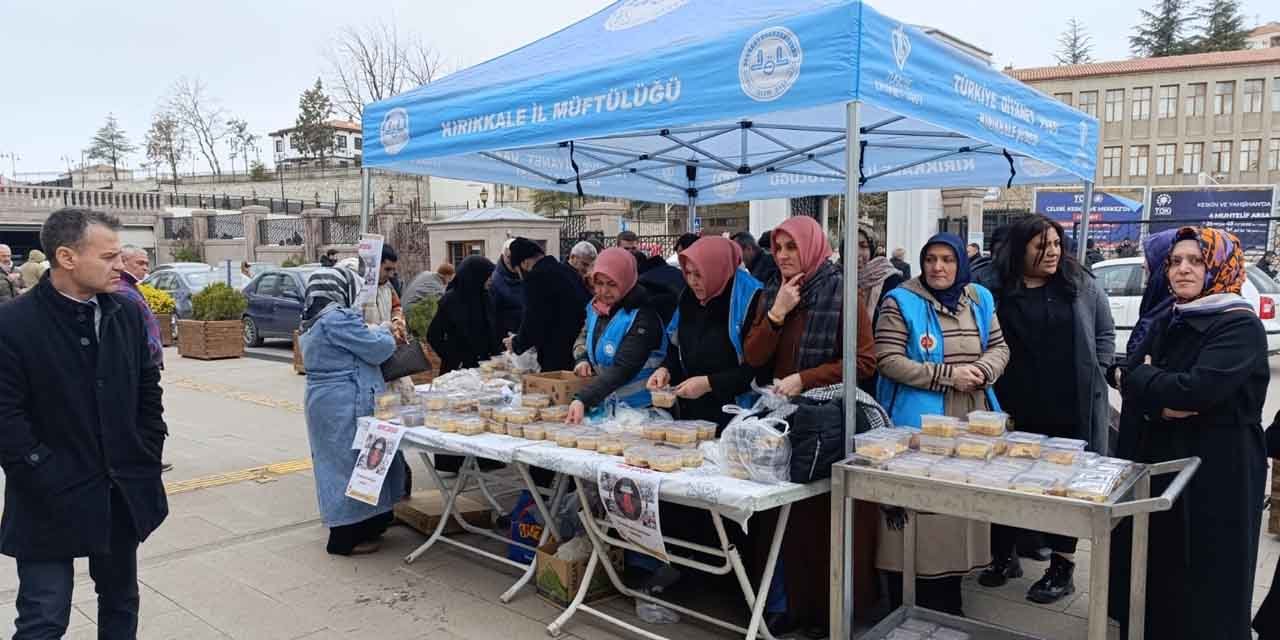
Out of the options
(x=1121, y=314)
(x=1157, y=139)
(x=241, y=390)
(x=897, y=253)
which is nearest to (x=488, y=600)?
(x=241, y=390)

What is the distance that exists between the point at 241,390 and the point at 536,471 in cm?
708

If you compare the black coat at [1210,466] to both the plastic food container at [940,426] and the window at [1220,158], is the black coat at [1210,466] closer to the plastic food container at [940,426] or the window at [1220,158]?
the plastic food container at [940,426]

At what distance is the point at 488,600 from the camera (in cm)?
394

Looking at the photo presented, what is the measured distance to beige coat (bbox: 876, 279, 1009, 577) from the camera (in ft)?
11.0

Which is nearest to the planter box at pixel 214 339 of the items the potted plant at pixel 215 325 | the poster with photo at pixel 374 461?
the potted plant at pixel 215 325

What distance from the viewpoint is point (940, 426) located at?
3055mm

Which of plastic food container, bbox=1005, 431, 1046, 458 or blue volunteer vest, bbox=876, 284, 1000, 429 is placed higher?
blue volunteer vest, bbox=876, 284, 1000, 429

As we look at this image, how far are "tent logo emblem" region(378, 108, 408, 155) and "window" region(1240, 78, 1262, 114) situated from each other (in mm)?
52816

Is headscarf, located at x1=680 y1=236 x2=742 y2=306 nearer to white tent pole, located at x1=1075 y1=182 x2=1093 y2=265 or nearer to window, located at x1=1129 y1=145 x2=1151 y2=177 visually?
white tent pole, located at x1=1075 y1=182 x2=1093 y2=265

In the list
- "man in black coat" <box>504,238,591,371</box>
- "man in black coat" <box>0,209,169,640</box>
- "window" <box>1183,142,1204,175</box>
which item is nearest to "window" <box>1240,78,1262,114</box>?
"window" <box>1183,142,1204,175</box>

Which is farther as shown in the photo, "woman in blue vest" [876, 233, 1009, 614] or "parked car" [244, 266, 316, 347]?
"parked car" [244, 266, 316, 347]

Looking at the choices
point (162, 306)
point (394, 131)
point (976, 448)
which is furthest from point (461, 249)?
point (976, 448)

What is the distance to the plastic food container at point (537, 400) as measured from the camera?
408cm

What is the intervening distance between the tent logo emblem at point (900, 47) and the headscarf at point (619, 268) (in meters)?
1.55
